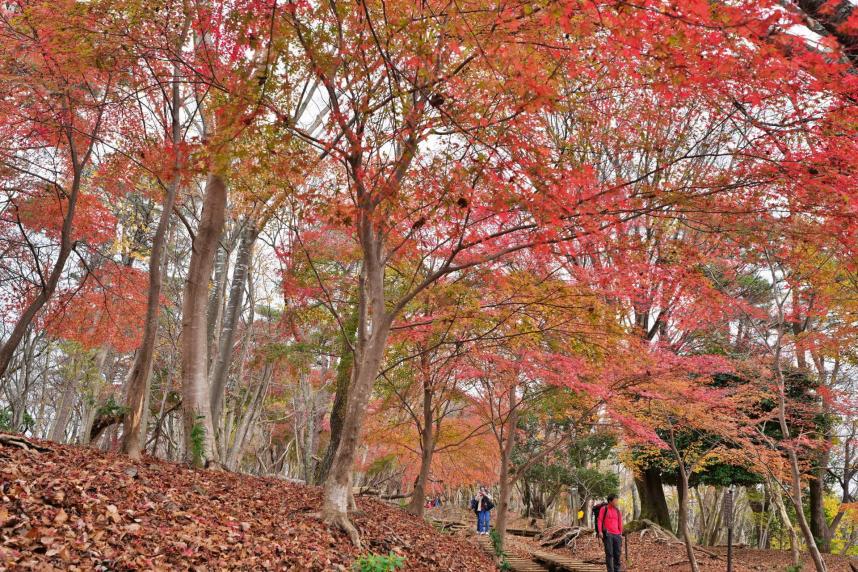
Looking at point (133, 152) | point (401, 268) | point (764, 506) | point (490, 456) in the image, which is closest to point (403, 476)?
point (490, 456)

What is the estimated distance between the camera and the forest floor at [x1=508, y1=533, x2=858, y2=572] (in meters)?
14.3

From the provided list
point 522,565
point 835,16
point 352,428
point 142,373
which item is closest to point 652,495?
point 522,565

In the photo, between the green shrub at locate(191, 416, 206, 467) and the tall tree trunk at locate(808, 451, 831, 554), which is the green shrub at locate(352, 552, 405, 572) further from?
the tall tree trunk at locate(808, 451, 831, 554)

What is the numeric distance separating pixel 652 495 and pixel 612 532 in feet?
34.5

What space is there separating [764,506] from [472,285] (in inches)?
824

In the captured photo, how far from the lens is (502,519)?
44.8 feet

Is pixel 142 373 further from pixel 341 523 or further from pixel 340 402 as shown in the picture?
pixel 340 402

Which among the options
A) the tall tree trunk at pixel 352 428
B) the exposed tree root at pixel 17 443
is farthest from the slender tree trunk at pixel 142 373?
the tall tree trunk at pixel 352 428

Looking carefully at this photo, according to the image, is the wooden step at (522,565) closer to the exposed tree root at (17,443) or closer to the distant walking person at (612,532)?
the distant walking person at (612,532)

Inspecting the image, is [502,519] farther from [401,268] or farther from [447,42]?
[447,42]

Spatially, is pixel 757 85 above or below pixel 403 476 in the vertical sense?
above

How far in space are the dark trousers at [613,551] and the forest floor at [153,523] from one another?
387 centimetres

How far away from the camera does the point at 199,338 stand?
28.7ft

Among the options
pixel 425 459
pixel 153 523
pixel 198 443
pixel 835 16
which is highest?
Answer: pixel 835 16
